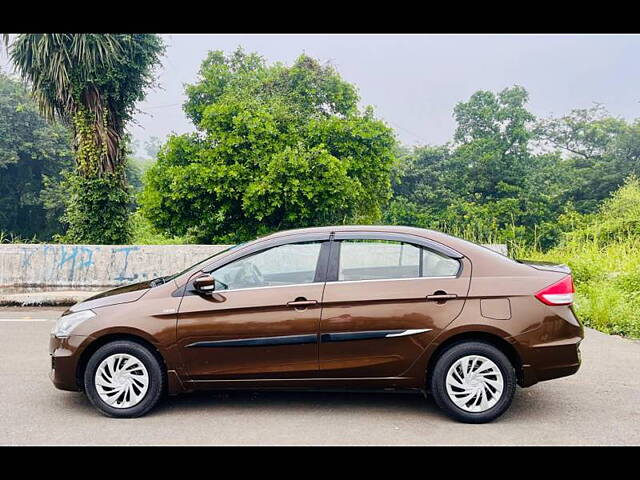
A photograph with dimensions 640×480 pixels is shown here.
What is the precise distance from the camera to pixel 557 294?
4695mm

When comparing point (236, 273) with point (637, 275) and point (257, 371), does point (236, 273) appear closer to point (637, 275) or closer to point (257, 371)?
point (257, 371)

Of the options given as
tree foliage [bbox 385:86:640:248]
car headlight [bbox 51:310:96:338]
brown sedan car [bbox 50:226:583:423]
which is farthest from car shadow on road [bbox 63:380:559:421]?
tree foliage [bbox 385:86:640:248]

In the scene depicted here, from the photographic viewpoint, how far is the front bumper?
484 centimetres

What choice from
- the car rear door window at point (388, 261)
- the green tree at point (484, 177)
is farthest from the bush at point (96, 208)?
the green tree at point (484, 177)

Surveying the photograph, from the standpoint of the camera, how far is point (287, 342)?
473 cm

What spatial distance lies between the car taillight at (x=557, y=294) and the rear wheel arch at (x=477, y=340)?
48cm

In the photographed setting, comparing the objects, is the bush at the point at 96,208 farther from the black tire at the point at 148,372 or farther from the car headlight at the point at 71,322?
the black tire at the point at 148,372

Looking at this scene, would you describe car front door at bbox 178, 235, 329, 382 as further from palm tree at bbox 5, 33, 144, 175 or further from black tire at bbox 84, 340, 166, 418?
palm tree at bbox 5, 33, 144, 175

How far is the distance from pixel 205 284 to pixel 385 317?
1519 millimetres

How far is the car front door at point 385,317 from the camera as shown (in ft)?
15.3

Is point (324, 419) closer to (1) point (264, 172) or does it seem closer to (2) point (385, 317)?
(2) point (385, 317)

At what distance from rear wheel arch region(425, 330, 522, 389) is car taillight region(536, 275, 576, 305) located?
0.48 m

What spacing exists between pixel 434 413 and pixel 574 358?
4.05 feet
